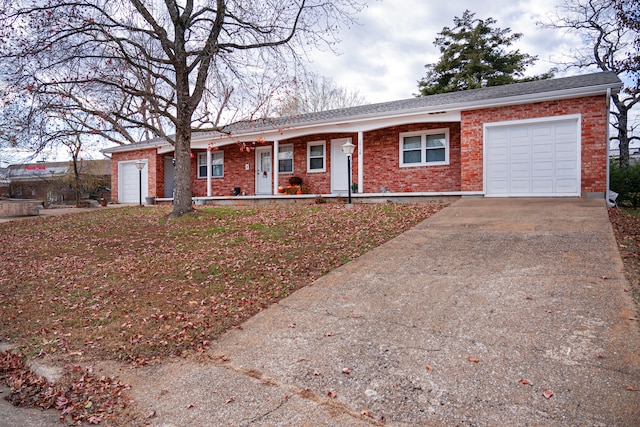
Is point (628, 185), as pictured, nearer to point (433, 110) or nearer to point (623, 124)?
point (433, 110)

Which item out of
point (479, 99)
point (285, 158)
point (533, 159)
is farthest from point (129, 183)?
point (533, 159)

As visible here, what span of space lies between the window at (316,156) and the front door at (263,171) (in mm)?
1969

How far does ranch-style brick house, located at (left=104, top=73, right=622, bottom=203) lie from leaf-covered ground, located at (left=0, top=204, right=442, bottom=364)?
3353mm

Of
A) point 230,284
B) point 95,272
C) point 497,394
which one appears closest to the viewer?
point 497,394

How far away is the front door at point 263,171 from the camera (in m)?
17.0

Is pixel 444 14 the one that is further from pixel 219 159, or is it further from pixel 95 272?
pixel 95 272

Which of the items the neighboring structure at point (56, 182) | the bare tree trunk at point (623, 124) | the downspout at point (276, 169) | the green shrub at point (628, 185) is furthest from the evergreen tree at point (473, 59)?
the neighboring structure at point (56, 182)

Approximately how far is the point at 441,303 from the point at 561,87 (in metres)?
9.32

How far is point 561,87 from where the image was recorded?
34.7 ft

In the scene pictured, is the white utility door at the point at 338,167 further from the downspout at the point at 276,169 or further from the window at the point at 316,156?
the downspout at the point at 276,169

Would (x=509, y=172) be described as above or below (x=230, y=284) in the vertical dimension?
above

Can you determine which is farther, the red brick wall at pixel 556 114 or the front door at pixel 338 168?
the front door at pixel 338 168

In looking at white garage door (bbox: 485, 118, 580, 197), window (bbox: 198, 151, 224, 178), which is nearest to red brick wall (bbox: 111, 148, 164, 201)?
window (bbox: 198, 151, 224, 178)

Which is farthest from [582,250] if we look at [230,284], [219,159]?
[219,159]
